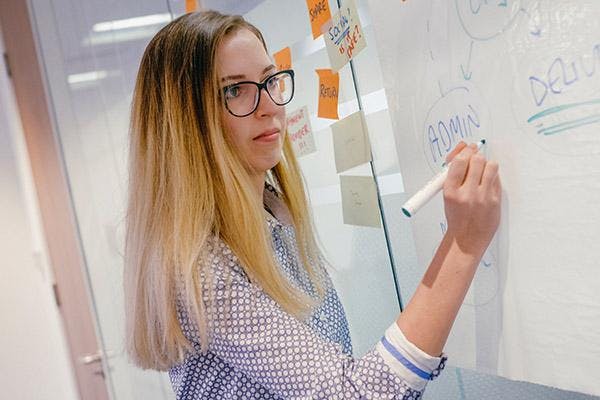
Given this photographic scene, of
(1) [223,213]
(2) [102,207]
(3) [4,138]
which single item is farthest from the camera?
(3) [4,138]

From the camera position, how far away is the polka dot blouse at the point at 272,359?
67 cm

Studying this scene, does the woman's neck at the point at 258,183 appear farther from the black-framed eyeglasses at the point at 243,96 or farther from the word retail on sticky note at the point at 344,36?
the word retail on sticky note at the point at 344,36

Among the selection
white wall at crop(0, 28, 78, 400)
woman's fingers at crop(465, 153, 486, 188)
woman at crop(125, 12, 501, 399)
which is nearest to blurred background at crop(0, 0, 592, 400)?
white wall at crop(0, 28, 78, 400)

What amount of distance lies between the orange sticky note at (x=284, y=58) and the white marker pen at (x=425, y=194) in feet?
1.65

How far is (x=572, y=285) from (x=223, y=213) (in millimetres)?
420

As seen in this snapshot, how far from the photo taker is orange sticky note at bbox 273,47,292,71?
1.14 m

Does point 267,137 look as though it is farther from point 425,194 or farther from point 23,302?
point 23,302

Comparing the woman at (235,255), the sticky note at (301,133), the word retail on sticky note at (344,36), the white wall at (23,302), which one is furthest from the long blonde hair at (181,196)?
the white wall at (23,302)

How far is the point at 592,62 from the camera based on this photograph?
0.58 meters

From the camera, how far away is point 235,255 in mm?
809

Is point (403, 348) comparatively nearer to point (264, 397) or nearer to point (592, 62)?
point (264, 397)

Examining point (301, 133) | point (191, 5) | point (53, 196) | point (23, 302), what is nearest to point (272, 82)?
point (301, 133)

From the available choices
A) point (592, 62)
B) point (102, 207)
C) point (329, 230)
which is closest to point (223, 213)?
point (329, 230)

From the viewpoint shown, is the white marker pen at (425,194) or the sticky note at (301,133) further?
the sticky note at (301,133)
